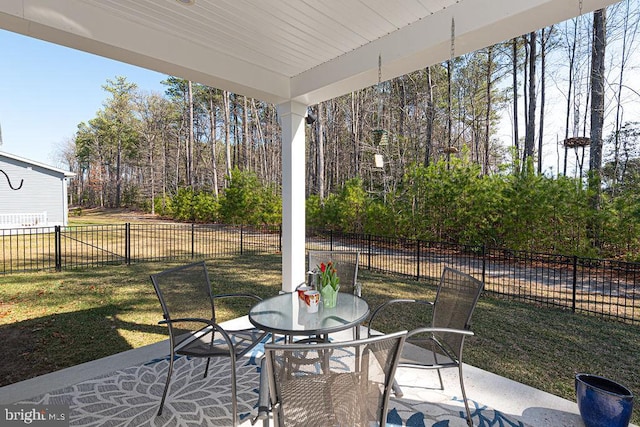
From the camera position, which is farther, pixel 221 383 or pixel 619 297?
pixel 619 297

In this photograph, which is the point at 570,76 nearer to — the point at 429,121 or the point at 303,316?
the point at 429,121

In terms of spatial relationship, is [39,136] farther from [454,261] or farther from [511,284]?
[511,284]

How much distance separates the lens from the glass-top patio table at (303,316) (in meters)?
1.80

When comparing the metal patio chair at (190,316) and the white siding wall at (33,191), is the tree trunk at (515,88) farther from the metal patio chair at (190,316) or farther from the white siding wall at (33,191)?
the white siding wall at (33,191)

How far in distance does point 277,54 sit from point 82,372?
305cm

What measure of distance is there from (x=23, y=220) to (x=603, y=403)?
14537mm

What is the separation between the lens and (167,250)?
909cm

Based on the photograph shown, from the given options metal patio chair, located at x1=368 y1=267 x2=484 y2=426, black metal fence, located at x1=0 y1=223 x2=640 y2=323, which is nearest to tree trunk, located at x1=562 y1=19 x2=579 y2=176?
black metal fence, located at x1=0 y1=223 x2=640 y2=323

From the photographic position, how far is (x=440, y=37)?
2199 mm

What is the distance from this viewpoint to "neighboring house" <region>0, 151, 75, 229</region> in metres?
10.8

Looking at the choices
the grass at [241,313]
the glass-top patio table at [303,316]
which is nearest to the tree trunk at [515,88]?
the grass at [241,313]

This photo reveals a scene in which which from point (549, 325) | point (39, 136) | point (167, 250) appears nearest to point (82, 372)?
point (549, 325)

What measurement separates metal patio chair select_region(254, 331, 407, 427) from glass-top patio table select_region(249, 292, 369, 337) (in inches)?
20.3

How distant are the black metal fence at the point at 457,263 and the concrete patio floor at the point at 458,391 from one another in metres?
2.13
